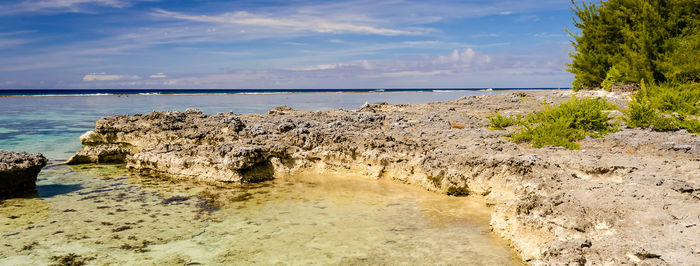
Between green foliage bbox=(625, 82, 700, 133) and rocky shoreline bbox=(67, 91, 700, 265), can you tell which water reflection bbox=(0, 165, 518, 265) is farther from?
green foliage bbox=(625, 82, 700, 133)

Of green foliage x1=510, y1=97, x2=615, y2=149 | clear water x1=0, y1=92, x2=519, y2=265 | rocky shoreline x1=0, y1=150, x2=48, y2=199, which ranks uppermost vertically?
green foliage x1=510, y1=97, x2=615, y2=149

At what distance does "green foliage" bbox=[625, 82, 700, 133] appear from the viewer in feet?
25.5

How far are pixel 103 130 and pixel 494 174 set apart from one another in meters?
10.8

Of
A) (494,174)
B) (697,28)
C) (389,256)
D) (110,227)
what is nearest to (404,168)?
(494,174)

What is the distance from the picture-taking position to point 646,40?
13.5 meters

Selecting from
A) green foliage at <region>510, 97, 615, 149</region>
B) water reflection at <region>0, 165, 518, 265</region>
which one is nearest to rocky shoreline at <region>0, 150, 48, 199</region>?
water reflection at <region>0, 165, 518, 265</region>

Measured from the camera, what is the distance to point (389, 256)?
14.9 ft

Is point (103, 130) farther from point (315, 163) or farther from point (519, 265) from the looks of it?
point (519, 265)


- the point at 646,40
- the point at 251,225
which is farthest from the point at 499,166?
the point at 646,40

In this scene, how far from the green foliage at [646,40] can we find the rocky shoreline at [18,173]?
1741 centimetres

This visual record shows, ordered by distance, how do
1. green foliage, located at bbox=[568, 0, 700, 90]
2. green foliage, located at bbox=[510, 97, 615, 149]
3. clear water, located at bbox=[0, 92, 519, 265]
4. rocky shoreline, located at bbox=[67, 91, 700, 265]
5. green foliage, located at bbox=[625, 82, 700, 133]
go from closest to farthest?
rocky shoreline, located at bbox=[67, 91, 700, 265] → clear water, located at bbox=[0, 92, 519, 265] → green foliage, located at bbox=[510, 97, 615, 149] → green foliage, located at bbox=[625, 82, 700, 133] → green foliage, located at bbox=[568, 0, 700, 90]

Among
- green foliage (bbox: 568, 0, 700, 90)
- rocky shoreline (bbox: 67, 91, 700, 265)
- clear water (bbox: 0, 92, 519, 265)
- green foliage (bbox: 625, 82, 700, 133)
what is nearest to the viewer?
rocky shoreline (bbox: 67, 91, 700, 265)

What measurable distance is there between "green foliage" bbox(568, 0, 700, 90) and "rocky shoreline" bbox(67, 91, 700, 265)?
657 centimetres

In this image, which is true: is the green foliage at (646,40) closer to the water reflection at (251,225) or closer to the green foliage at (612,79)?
the green foliage at (612,79)
